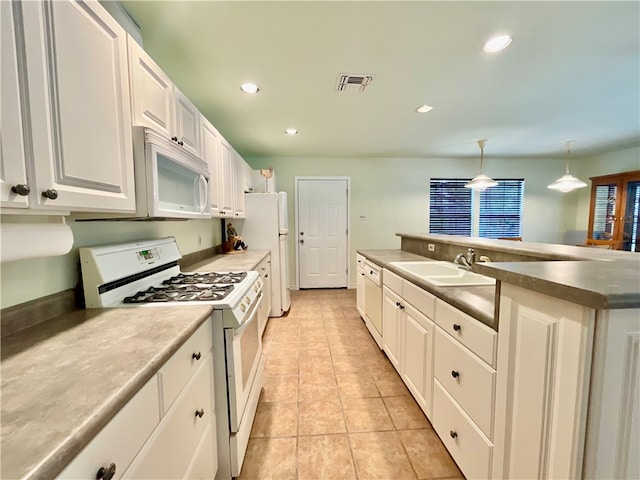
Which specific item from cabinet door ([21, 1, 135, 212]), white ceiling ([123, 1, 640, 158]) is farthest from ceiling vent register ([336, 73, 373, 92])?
cabinet door ([21, 1, 135, 212])

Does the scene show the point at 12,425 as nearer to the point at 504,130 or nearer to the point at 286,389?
the point at 286,389

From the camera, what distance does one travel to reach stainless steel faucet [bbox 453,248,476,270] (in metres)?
2.01

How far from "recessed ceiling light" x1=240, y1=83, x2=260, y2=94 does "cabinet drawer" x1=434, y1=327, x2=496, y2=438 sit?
2260mm

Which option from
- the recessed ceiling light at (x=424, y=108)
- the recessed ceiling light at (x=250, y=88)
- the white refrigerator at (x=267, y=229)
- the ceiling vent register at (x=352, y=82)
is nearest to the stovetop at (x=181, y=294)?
the recessed ceiling light at (x=250, y=88)

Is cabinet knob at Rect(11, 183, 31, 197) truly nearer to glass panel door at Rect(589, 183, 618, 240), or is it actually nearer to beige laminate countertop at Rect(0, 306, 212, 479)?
beige laminate countertop at Rect(0, 306, 212, 479)

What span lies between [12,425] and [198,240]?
229 centimetres

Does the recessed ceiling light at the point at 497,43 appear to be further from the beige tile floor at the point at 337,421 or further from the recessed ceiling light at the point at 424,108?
the beige tile floor at the point at 337,421

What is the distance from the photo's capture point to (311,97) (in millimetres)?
2436

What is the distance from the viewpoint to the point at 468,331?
1.18 meters

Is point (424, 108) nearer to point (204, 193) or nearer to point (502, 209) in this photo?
point (204, 193)

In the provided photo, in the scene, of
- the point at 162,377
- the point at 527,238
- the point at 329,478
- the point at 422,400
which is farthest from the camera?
the point at 527,238

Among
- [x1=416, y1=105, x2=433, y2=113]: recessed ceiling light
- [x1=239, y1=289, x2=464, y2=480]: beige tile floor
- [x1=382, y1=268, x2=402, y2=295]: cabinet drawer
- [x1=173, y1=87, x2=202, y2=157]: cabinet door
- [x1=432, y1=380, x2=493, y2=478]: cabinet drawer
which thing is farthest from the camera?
[x1=416, y1=105, x2=433, y2=113]: recessed ceiling light

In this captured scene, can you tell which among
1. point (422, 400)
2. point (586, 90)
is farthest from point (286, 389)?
point (586, 90)

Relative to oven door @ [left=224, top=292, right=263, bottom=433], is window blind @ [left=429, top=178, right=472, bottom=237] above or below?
above
